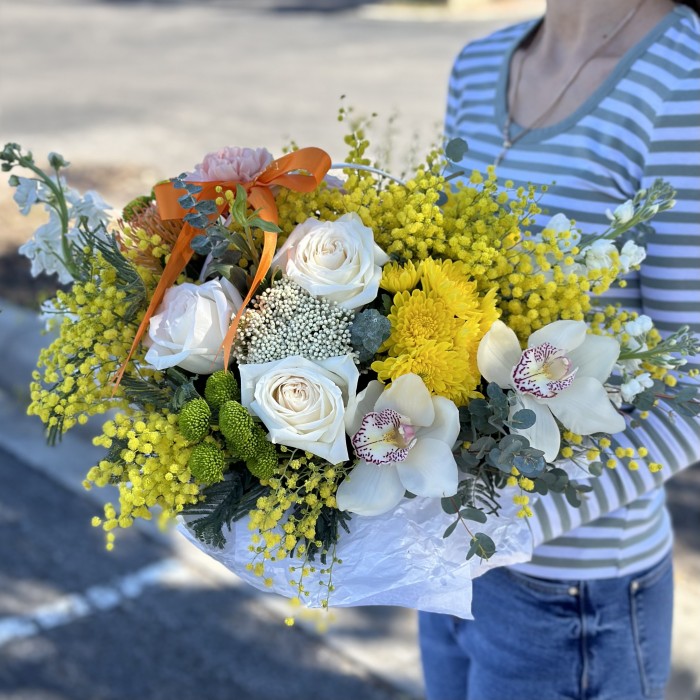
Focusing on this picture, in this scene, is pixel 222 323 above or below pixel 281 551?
above

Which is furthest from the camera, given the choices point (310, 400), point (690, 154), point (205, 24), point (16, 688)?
point (205, 24)

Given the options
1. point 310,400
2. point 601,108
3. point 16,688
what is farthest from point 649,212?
point 16,688

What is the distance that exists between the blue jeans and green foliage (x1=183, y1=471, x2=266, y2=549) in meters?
0.60

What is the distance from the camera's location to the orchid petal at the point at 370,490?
111 centimetres

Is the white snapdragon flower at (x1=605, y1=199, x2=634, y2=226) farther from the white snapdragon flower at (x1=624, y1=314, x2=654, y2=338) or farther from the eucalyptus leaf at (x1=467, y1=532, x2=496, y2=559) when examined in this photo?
the eucalyptus leaf at (x1=467, y1=532, x2=496, y2=559)

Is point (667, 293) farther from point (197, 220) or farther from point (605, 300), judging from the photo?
point (197, 220)

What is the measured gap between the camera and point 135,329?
1.22 meters

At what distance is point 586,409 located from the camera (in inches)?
44.1

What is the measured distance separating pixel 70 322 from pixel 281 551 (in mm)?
453

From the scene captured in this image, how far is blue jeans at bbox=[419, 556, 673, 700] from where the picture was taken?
1.51m

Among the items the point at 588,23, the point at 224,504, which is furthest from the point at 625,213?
the point at 224,504

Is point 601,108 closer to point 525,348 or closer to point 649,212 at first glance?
point 649,212

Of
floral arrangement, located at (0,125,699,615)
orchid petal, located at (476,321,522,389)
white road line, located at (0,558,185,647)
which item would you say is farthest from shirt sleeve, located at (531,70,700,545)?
white road line, located at (0,558,185,647)

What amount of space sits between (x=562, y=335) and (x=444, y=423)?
0.62ft
